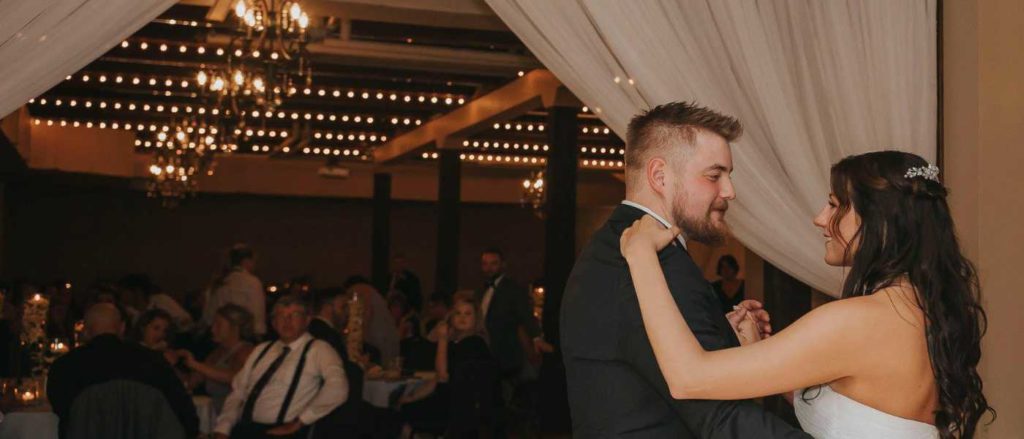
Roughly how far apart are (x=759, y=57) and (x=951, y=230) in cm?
153

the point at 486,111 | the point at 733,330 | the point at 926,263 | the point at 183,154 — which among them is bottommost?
the point at 733,330

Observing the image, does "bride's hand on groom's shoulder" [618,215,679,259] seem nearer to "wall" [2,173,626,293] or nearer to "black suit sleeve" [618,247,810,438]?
"black suit sleeve" [618,247,810,438]

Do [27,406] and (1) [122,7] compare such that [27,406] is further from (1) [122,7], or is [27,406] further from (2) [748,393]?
(2) [748,393]

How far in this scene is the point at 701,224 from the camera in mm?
2307

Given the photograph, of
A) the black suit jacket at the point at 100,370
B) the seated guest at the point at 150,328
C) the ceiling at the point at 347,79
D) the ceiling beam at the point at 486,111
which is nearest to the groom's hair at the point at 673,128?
the black suit jacket at the point at 100,370

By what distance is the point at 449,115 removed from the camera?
14.0m

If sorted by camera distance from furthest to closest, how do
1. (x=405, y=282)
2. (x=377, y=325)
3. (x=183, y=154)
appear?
(x=405, y=282), (x=183, y=154), (x=377, y=325)

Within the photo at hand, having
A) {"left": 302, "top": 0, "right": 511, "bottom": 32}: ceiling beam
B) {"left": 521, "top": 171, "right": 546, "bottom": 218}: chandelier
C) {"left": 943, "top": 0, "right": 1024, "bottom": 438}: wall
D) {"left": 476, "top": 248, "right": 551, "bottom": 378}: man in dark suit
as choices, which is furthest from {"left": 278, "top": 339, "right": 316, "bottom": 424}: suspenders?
{"left": 521, "top": 171, "right": 546, "bottom": 218}: chandelier

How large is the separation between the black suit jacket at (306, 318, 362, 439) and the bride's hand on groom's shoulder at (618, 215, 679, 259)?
12.7 feet

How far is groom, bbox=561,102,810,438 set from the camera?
2190 millimetres

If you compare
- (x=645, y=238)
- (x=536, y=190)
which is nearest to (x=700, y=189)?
(x=645, y=238)

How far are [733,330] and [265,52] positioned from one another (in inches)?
158

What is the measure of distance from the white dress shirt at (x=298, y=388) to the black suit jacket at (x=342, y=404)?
63 millimetres

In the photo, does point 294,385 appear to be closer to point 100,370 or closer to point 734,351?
point 100,370
